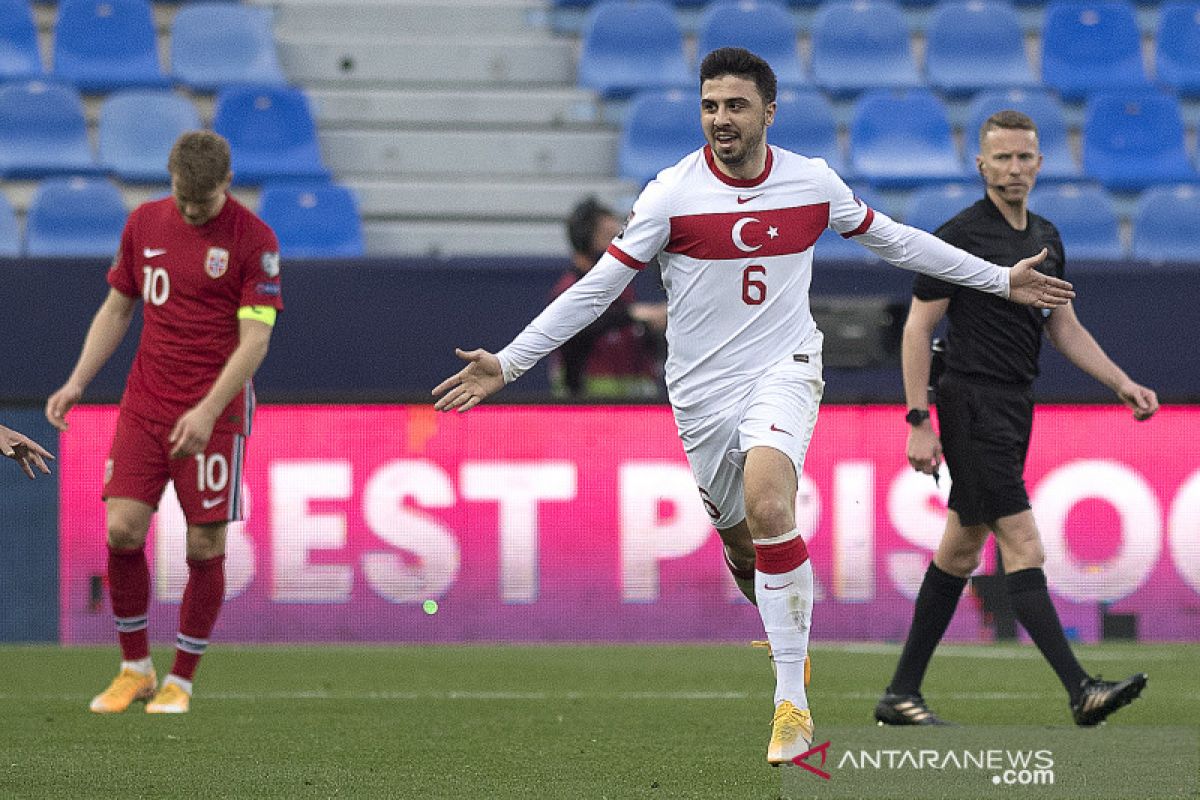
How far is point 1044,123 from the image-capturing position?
1387 centimetres

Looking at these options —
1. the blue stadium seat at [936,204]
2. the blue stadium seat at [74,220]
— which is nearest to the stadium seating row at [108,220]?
the blue stadium seat at [74,220]

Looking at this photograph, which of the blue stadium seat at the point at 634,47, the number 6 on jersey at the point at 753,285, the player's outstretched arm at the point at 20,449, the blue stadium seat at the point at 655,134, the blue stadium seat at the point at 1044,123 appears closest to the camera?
the player's outstretched arm at the point at 20,449

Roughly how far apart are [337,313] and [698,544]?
2.18m

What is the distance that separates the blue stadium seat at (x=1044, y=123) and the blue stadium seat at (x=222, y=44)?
4.68 meters

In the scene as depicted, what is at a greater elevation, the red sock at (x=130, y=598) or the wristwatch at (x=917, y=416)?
the wristwatch at (x=917, y=416)

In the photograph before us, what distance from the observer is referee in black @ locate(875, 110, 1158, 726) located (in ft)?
21.9

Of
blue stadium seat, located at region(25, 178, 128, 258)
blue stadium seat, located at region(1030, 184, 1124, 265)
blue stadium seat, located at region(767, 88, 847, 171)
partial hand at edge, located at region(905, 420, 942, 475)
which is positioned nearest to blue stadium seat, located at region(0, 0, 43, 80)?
blue stadium seat, located at region(25, 178, 128, 258)

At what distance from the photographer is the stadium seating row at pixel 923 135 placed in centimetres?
1350

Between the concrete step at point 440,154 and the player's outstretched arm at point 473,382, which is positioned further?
the concrete step at point 440,154

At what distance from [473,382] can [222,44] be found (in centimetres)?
916

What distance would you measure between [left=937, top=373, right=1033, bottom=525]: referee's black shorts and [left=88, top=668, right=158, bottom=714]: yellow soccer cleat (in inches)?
113

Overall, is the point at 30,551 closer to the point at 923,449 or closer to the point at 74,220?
the point at 74,220

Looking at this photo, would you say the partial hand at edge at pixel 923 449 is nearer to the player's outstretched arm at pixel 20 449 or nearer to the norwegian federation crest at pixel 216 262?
the norwegian federation crest at pixel 216 262

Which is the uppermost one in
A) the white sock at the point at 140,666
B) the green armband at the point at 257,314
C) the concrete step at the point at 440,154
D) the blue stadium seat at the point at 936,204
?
the concrete step at the point at 440,154
